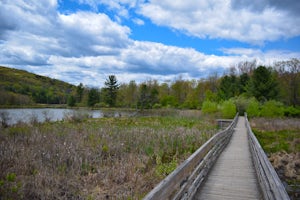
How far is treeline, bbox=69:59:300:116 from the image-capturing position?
38.5 meters

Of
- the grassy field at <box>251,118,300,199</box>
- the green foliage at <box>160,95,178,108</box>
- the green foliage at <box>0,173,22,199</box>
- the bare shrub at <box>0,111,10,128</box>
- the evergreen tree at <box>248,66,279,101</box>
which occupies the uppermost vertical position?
the evergreen tree at <box>248,66,279,101</box>

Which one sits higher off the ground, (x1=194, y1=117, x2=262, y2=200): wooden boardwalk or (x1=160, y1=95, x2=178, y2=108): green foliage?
(x1=160, y1=95, x2=178, y2=108): green foliage

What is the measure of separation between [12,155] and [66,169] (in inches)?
81.0

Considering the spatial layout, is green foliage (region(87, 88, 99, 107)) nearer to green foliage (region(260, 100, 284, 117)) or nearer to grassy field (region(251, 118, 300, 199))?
green foliage (region(260, 100, 284, 117))

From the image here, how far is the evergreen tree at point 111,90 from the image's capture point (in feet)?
222

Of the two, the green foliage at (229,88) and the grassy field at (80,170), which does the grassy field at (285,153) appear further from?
the green foliage at (229,88)

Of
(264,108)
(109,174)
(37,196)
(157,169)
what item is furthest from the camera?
(264,108)

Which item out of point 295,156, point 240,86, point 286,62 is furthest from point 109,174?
Answer: point 286,62

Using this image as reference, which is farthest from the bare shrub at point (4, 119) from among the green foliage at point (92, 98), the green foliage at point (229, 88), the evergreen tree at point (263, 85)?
the green foliage at point (92, 98)

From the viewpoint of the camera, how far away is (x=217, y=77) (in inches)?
2771

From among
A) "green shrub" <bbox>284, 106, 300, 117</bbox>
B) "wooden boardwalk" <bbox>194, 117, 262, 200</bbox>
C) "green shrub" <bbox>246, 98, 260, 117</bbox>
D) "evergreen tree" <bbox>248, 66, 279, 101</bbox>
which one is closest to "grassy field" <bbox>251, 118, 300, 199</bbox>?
"wooden boardwalk" <bbox>194, 117, 262, 200</bbox>

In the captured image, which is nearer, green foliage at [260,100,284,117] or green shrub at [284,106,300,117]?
green foliage at [260,100,284,117]

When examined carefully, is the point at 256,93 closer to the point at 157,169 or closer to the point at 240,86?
the point at 240,86

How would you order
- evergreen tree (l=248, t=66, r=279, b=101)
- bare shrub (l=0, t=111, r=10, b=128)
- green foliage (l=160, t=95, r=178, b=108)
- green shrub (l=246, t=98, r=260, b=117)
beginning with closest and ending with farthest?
bare shrub (l=0, t=111, r=10, b=128) < green shrub (l=246, t=98, r=260, b=117) < evergreen tree (l=248, t=66, r=279, b=101) < green foliage (l=160, t=95, r=178, b=108)
